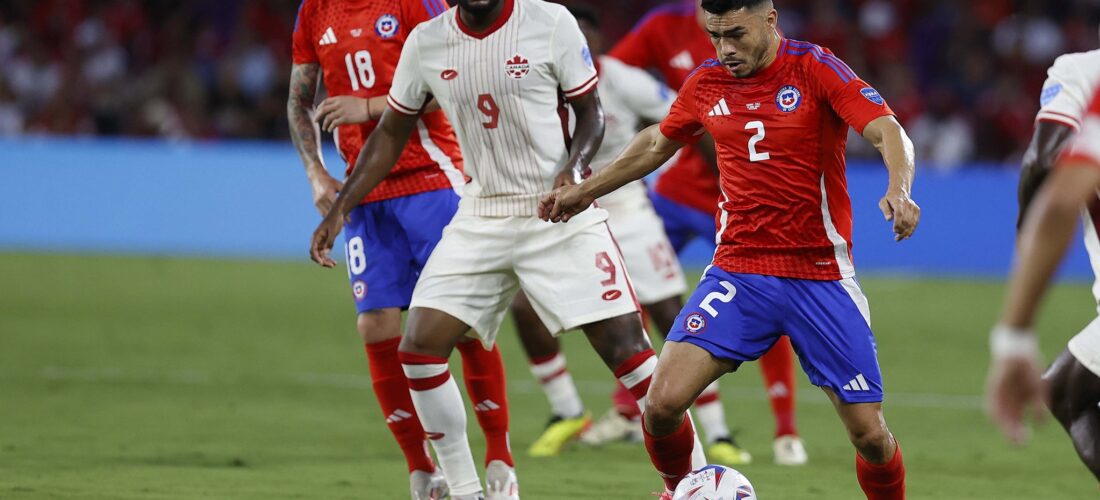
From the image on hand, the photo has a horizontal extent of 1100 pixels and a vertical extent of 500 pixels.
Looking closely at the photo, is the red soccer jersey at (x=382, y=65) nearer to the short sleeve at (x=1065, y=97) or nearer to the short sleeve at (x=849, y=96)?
the short sleeve at (x=849, y=96)

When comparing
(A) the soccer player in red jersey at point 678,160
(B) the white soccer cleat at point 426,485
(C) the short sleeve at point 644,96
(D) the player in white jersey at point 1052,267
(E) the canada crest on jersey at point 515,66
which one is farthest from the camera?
(A) the soccer player in red jersey at point 678,160

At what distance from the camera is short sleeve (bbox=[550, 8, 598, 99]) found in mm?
6172

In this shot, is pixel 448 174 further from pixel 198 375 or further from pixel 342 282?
pixel 342 282

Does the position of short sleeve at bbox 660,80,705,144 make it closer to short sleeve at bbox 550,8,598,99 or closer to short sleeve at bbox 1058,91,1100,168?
short sleeve at bbox 550,8,598,99

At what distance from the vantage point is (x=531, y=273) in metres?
6.13

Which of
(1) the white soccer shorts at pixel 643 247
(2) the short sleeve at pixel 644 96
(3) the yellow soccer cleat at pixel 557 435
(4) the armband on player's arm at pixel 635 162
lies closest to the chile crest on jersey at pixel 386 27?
(4) the armband on player's arm at pixel 635 162

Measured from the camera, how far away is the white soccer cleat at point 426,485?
6605mm

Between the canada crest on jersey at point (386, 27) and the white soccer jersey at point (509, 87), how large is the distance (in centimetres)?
50

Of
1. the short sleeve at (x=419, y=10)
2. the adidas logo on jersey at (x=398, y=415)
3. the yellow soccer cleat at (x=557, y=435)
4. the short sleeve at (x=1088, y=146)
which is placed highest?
the short sleeve at (x=1088, y=146)

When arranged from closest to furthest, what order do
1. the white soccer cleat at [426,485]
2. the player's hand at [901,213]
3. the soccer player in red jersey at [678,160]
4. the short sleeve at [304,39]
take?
the player's hand at [901,213] → the white soccer cleat at [426,485] → the short sleeve at [304,39] → the soccer player in red jersey at [678,160]

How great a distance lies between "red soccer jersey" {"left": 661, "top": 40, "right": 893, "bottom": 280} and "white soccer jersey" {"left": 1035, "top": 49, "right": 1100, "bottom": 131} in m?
0.71

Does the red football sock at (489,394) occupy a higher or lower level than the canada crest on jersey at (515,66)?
lower

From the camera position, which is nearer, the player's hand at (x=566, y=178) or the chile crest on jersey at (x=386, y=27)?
the player's hand at (x=566, y=178)

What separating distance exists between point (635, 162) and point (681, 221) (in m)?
3.33
